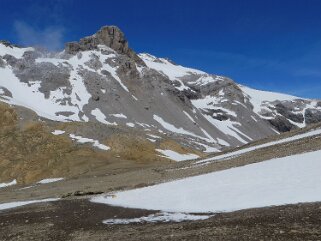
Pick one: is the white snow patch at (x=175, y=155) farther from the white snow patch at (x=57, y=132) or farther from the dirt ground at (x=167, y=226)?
the dirt ground at (x=167, y=226)

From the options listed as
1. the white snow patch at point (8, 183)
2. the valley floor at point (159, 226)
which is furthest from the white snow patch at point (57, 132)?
the valley floor at point (159, 226)

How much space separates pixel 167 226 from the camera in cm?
A: 2330

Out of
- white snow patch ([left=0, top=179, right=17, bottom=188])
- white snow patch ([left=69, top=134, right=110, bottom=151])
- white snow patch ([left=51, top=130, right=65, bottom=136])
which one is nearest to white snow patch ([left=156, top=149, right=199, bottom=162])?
white snow patch ([left=69, top=134, right=110, bottom=151])

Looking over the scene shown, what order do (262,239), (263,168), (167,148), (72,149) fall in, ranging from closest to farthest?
(262,239) < (263,168) < (72,149) < (167,148)

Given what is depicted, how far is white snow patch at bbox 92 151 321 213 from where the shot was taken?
90.5 feet

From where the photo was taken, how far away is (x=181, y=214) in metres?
27.4

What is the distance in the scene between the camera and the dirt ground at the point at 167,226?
19.1 meters

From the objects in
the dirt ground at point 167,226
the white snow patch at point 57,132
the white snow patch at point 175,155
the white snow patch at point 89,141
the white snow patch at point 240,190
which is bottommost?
the dirt ground at point 167,226

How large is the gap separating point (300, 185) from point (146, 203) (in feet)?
35.8

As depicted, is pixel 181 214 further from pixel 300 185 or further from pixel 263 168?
pixel 263 168

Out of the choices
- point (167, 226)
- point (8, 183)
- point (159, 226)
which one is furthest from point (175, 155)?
point (167, 226)

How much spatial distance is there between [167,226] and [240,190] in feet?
33.1

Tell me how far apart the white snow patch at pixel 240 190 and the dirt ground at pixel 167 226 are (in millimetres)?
2266

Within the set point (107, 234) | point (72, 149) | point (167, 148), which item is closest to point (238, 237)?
point (107, 234)
